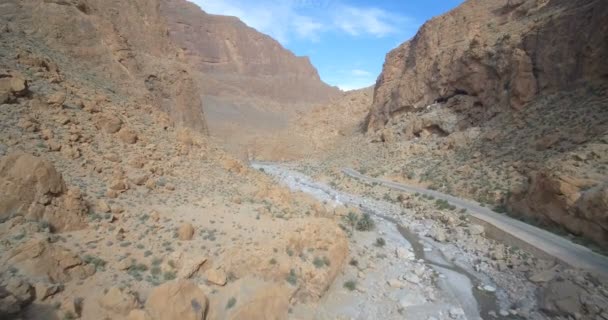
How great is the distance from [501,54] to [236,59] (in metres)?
99.1

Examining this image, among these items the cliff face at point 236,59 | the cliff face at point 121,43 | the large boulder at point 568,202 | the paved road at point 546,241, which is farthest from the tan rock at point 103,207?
Answer: the cliff face at point 236,59

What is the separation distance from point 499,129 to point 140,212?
27891 millimetres

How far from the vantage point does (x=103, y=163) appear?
481 inches

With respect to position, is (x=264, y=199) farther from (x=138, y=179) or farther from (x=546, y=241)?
(x=546, y=241)

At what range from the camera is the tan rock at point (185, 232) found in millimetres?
9992

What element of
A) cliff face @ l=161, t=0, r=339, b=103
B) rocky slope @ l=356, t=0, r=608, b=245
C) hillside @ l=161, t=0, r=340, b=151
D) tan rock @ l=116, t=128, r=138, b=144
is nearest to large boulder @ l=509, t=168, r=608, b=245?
rocky slope @ l=356, t=0, r=608, b=245

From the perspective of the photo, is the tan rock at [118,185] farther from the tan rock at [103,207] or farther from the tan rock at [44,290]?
the tan rock at [44,290]

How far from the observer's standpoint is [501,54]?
31.5m

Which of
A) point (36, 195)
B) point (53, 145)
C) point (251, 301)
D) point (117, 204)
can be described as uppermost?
point (53, 145)

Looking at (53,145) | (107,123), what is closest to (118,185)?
(53,145)

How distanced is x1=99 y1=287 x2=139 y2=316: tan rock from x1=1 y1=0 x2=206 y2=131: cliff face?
13.4m

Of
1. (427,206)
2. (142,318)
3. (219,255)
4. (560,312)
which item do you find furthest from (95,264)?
(427,206)

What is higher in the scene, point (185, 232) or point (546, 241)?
point (546, 241)

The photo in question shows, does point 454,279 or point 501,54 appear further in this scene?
point 501,54
